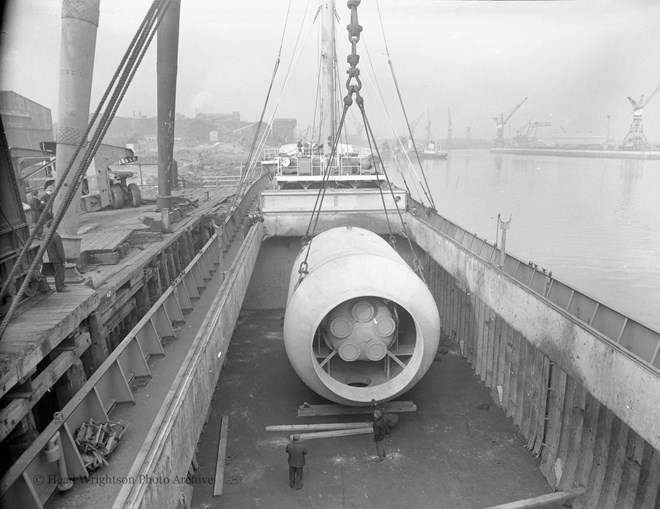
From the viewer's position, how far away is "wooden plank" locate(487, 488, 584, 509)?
22.1 ft

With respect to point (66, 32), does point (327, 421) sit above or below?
below

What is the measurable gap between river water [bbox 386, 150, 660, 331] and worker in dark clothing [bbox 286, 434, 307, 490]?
24.6 ft

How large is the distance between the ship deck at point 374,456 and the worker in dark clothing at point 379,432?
148 millimetres

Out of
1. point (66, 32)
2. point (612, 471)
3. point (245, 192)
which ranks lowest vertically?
point (612, 471)

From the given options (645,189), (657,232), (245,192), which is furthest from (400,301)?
(645,189)

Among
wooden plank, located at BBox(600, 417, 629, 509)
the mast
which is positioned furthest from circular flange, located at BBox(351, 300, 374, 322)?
the mast

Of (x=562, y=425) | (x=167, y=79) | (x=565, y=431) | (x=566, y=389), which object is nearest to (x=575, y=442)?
(x=565, y=431)

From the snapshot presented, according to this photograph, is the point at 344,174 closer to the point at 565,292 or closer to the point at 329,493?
the point at 565,292

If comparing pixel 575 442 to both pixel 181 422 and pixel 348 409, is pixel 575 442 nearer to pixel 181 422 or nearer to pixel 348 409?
pixel 348 409

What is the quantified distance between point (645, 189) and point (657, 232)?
23.9 meters

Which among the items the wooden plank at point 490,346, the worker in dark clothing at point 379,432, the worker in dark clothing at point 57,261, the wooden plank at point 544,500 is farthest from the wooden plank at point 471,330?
the worker in dark clothing at point 57,261

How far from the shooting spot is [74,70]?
823cm

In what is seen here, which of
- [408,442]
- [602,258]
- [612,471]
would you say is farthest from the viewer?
[602,258]

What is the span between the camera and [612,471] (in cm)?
636
